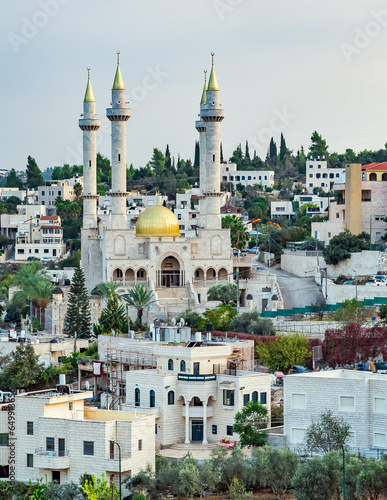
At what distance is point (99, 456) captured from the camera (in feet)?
115

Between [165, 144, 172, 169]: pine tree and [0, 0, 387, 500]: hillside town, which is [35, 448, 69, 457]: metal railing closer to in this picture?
[0, 0, 387, 500]: hillside town

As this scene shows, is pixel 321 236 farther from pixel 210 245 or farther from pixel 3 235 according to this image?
pixel 3 235

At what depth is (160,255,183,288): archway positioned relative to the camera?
6450cm

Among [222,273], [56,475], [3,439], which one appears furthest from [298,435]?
[222,273]

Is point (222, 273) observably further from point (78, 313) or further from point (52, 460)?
point (52, 460)

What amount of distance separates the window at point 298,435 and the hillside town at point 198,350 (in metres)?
0.05

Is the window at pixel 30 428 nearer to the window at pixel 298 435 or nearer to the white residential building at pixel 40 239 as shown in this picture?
the window at pixel 298 435

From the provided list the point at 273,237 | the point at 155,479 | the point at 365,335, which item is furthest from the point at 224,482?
the point at 273,237

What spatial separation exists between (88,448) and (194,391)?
8.07 meters

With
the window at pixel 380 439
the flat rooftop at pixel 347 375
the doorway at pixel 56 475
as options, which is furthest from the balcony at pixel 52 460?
the window at pixel 380 439

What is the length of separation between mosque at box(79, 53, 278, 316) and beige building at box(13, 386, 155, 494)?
986 inches

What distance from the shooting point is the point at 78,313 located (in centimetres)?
5978

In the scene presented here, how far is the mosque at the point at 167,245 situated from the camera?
6381 centimetres

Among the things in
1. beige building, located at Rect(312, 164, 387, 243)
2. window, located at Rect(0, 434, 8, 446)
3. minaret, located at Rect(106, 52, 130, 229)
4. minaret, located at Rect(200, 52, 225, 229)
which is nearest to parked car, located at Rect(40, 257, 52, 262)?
beige building, located at Rect(312, 164, 387, 243)
